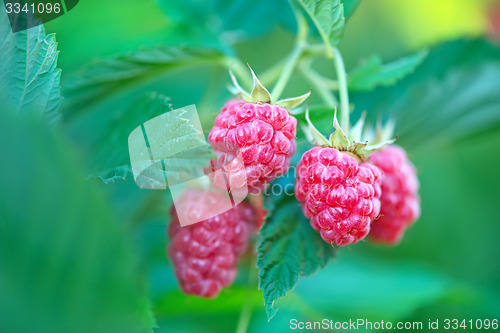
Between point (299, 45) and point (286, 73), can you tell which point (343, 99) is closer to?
point (286, 73)

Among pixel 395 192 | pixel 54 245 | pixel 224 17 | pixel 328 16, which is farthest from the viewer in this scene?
pixel 224 17

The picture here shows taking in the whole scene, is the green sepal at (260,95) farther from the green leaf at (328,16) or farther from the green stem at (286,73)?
the green leaf at (328,16)

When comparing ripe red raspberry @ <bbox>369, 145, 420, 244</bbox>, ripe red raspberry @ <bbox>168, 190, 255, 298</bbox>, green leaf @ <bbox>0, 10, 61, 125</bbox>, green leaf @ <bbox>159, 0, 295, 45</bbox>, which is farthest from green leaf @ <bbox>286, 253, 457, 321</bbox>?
green leaf @ <bbox>0, 10, 61, 125</bbox>

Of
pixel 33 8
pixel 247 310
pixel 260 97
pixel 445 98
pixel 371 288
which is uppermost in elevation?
pixel 33 8

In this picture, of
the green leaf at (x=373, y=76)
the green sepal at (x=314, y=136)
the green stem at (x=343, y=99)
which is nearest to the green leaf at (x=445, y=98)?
the green leaf at (x=373, y=76)

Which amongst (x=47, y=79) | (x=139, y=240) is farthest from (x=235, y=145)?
(x=139, y=240)

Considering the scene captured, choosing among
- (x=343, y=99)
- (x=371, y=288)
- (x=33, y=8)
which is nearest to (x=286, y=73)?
(x=343, y=99)
